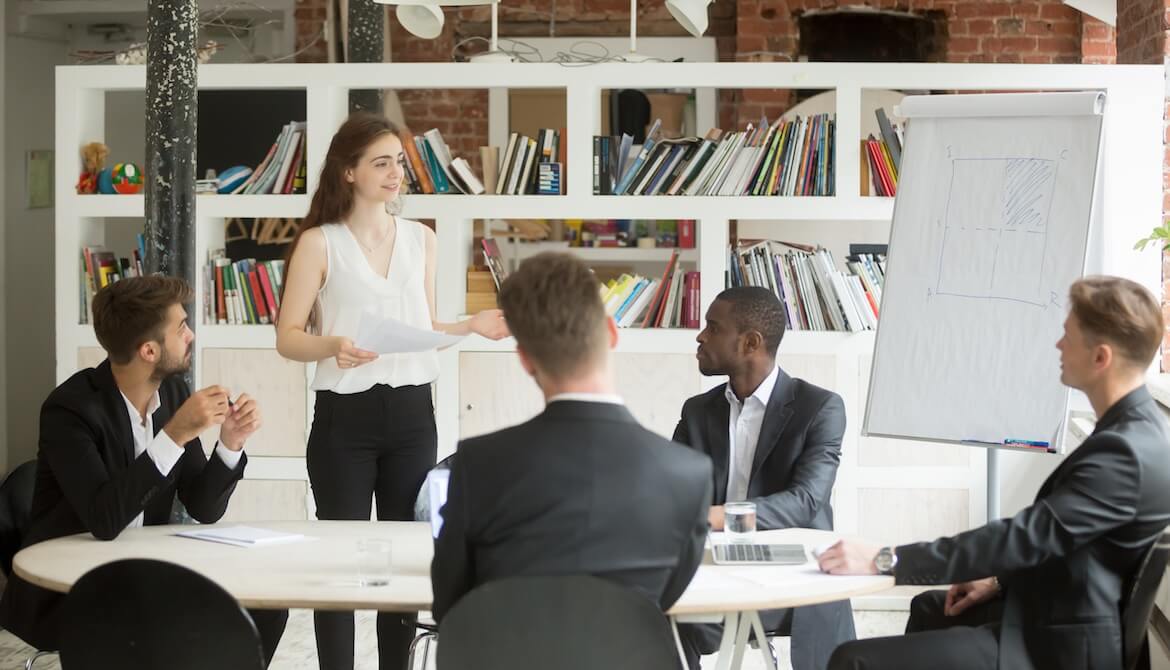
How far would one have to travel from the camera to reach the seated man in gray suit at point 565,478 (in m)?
1.96

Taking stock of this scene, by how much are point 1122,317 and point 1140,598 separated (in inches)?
20.1

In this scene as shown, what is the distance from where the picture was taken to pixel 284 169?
4.91 m

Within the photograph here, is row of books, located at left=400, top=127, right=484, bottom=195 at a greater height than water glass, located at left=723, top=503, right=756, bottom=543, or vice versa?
row of books, located at left=400, top=127, right=484, bottom=195

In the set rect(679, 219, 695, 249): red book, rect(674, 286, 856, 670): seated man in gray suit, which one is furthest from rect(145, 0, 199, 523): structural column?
rect(679, 219, 695, 249): red book

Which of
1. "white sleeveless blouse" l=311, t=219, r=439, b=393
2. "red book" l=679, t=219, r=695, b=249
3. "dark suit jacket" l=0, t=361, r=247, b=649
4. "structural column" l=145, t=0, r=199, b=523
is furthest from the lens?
"red book" l=679, t=219, r=695, b=249

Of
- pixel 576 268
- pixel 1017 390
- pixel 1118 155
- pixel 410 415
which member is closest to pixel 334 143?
pixel 410 415

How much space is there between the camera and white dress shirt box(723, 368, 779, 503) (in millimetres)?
3271

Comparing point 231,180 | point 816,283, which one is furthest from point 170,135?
point 816,283

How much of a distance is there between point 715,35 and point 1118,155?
11.8ft

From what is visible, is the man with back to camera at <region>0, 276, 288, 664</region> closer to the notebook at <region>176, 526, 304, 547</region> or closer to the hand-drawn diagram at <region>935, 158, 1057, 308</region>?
the notebook at <region>176, 526, 304, 547</region>

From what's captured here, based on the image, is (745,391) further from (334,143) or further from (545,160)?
(545,160)

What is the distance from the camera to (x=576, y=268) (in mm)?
2041

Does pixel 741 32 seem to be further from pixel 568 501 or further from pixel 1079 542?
pixel 568 501

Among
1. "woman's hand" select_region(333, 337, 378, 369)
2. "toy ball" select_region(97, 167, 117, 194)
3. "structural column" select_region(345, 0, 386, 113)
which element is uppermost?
"structural column" select_region(345, 0, 386, 113)
